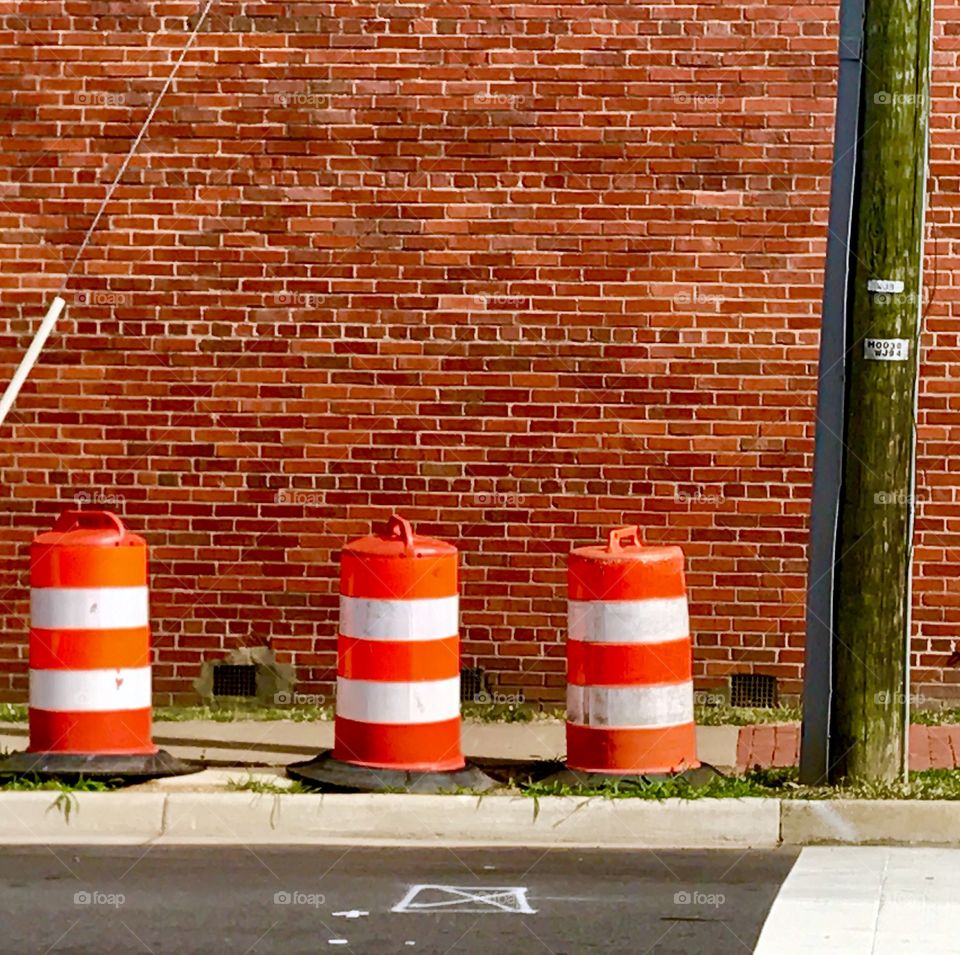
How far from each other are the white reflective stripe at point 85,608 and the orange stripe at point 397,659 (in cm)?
95

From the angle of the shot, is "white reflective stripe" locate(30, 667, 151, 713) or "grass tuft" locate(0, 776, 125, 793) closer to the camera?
"grass tuft" locate(0, 776, 125, 793)

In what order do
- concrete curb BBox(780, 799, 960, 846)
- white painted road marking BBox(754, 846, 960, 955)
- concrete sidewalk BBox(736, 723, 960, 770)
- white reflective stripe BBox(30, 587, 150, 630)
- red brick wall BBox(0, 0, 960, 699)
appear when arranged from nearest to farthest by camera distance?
white painted road marking BBox(754, 846, 960, 955) → concrete curb BBox(780, 799, 960, 846) → white reflective stripe BBox(30, 587, 150, 630) → concrete sidewalk BBox(736, 723, 960, 770) → red brick wall BBox(0, 0, 960, 699)

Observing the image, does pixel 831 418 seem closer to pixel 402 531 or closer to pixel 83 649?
pixel 402 531

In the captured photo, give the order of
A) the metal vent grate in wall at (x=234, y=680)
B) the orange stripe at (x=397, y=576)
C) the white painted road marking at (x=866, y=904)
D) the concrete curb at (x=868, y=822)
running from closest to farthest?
the white painted road marking at (x=866, y=904)
the concrete curb at (x=868, y=822)
the orange stripe at (x=397, y=576)
the metal vent grate in wall at (x=234, y=680)

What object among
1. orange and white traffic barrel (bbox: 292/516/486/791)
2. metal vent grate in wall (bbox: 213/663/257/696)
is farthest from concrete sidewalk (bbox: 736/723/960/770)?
metal vent grate in wall (bbox: 213/663/257/696)

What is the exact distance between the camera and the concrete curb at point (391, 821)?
332 inches

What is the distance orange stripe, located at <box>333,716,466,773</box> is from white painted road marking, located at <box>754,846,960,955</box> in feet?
5.19

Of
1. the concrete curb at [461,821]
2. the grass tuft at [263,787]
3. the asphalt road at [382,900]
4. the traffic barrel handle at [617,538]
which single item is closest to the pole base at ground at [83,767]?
the concrete curb at [461,821]

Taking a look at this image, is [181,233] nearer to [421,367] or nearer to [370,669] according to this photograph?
[421,367]

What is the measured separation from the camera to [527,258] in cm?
1111

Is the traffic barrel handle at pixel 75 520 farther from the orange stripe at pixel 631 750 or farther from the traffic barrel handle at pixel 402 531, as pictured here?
the orange stripe at pixel 631 750

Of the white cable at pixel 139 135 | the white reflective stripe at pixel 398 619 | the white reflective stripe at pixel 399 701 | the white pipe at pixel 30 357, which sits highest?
the white cable at pixel 139 135

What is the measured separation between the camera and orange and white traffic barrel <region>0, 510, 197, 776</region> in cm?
875

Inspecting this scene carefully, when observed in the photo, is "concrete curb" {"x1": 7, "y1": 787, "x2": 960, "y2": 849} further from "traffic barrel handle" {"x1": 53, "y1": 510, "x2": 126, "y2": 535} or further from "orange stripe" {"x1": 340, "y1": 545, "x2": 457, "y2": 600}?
"traffic barrel handle" {"x1": 53, "y1": 510, "x2": 126, "y2": 535}
